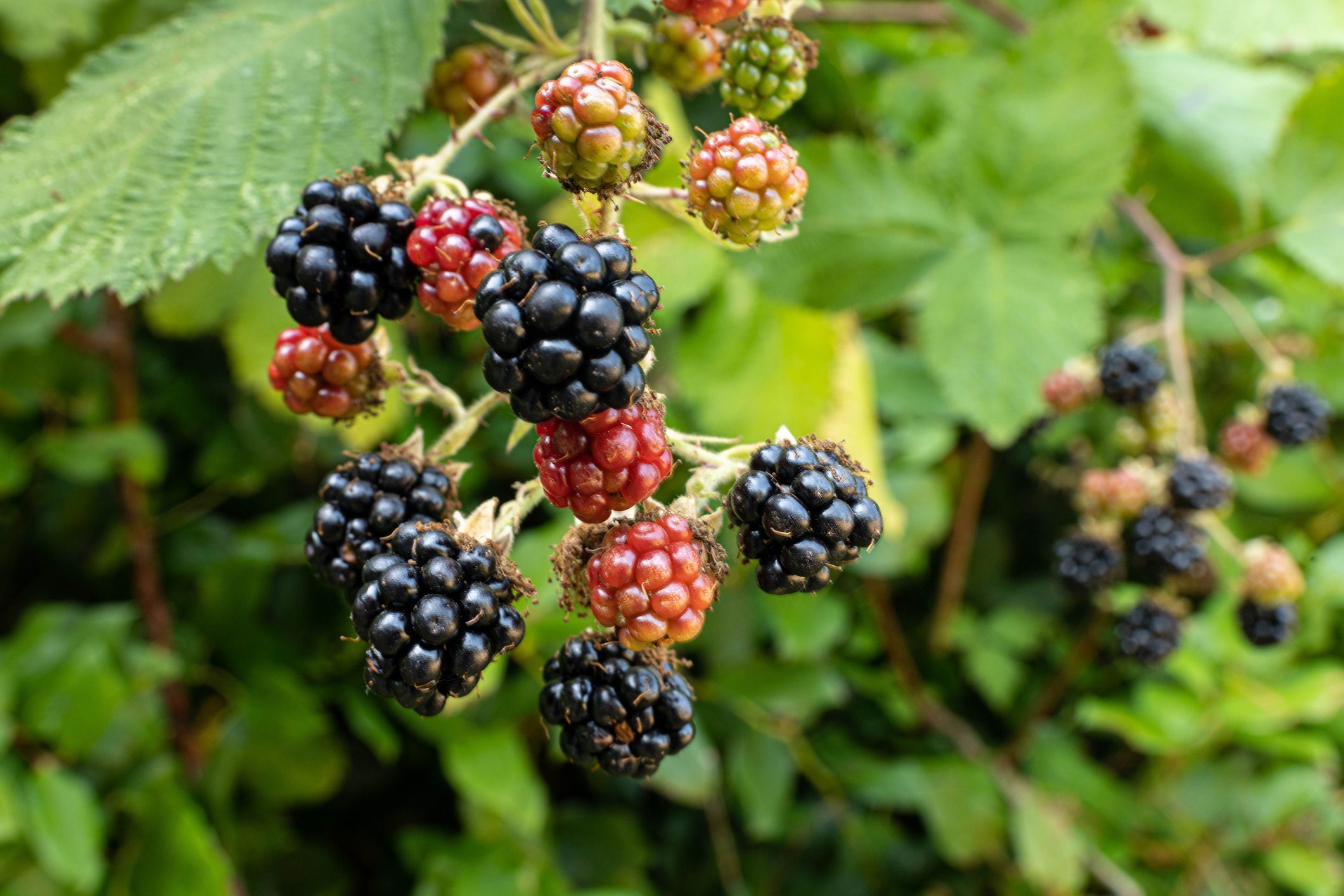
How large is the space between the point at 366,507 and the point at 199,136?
1.80 ft

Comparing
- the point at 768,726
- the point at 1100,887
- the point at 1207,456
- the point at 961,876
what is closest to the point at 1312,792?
the point at 1100,887

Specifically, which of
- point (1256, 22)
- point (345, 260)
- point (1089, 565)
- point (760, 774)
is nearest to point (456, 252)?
point (345, 260)

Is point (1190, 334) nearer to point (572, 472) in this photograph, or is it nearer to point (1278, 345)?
point (1278, 345)

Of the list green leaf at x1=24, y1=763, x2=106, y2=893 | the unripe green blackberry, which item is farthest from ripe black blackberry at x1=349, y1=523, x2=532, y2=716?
green leaf at x1=24, y1=763, x2=106, y2=893

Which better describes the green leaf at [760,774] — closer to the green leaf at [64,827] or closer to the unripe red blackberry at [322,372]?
the green leaf at [64,827]

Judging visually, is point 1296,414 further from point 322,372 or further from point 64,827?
point 64,827

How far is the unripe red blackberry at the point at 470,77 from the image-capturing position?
1091 millimetres

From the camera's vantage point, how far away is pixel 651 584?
0.70m

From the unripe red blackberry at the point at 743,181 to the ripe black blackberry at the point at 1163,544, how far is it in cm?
121

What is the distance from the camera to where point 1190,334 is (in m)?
2.21

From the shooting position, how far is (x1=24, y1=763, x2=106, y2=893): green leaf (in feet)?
4.64

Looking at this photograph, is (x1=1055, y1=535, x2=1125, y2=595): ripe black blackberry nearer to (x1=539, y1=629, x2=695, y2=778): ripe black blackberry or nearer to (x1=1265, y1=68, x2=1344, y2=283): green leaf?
(x1=1265, y1=68, x2=1344, y2=283): green leaf

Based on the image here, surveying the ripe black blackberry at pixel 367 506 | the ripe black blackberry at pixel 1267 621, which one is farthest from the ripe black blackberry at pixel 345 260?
the ripe black blackberry at pixel 1267 621

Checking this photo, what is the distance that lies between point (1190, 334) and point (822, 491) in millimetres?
1956
